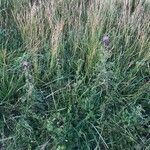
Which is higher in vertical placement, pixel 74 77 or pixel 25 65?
pixel 25 65

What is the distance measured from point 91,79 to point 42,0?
120 centimetres

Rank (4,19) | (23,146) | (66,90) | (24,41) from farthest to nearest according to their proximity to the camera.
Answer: (4,19), (24,41), (66,90), (23,146)

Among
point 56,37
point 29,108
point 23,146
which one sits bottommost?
point 23,146

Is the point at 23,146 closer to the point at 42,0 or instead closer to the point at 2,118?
the point at 2,118

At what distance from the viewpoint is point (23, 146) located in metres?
3.14

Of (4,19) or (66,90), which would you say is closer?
(66,90)

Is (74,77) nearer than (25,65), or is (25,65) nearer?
(25,65)

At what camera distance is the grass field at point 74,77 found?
319 centimetres

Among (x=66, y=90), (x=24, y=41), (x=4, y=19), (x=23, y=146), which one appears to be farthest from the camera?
(x=4, y=19)

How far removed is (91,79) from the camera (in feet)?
11.5

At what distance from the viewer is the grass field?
10.5ft

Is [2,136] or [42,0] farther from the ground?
[42,0]

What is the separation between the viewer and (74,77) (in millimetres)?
3561

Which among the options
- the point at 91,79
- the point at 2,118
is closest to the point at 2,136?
the point at 2,118
